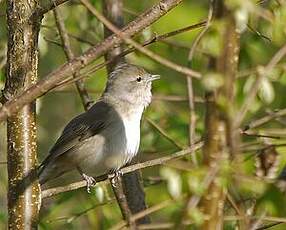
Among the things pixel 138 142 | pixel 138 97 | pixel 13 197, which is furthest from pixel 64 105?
pixel 13 197

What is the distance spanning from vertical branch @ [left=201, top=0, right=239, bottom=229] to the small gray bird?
3.68m

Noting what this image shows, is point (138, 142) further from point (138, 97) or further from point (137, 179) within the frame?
point (138, 97)

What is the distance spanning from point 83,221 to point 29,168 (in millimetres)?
4726

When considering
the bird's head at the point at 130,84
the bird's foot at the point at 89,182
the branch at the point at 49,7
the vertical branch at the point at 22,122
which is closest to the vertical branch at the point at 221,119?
the branch at the point at 49,7

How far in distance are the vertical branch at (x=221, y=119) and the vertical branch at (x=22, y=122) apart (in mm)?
1378

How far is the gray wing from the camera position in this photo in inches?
249

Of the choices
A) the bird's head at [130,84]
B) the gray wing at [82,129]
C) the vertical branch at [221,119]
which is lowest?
the vertical branch at [221,119]

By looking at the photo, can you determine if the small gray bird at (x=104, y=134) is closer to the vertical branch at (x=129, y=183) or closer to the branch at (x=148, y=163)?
the vertical branch at (x=129, y=183)

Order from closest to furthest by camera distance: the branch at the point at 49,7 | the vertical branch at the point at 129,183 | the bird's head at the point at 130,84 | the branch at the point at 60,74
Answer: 1. the branch at the point at 60,74
2. the branch at the point at 49,7
3. the vertical branch at the point at 129,183
4. the bird's head at the point at 130,84

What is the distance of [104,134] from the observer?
629 centimetres

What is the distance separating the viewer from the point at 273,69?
2.37 m

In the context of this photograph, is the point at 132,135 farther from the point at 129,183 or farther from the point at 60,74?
the point at 60,74

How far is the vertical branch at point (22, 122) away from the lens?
3.44 metres

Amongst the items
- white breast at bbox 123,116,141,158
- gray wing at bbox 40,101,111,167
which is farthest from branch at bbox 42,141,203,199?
gray wing at bbox 40,101,111,167
